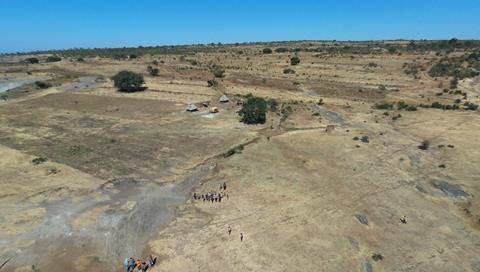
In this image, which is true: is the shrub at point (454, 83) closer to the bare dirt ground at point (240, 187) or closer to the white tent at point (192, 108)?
the bare dirt ground at point (240, 187)

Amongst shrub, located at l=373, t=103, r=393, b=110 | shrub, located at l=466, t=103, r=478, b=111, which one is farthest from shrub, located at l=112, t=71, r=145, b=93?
shrub, located at l=466, t=103, r=478, b=111

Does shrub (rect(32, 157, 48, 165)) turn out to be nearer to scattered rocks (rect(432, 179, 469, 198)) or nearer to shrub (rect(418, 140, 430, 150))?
scattered rocks (rect(432, 179, 469, 198))

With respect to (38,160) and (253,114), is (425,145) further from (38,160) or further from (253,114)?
(38,160)

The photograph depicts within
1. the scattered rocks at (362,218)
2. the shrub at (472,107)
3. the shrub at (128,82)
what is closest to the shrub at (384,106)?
the shrub at (472,107)

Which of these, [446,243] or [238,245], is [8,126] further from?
[446,243]

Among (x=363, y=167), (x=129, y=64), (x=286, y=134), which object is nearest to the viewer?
(x=363, y=167)

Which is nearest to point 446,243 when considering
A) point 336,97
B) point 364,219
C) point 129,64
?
point 364,219
